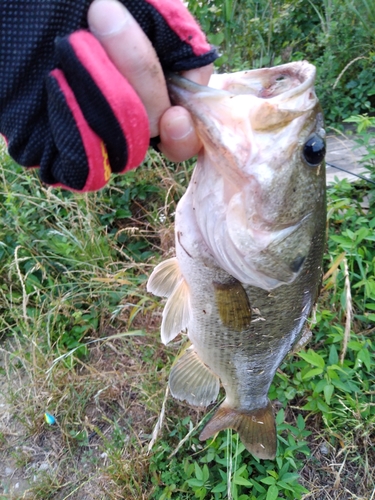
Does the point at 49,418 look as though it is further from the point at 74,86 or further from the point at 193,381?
the point at 74,86

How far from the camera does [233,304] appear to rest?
132 centimetres

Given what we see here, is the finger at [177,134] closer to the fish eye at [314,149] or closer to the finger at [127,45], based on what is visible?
the finger at [127,45]

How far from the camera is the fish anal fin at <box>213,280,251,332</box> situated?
129 cm

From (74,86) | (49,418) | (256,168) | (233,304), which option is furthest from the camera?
(49,418)

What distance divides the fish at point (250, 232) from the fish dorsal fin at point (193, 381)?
0.09 m

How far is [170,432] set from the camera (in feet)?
6.63

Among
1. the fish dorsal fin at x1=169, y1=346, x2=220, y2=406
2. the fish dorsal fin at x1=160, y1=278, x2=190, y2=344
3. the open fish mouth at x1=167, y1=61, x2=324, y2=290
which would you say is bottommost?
the fish dorsal fin at x1=169, y1=346, x2=220, y2=406

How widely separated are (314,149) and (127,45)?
523 mm

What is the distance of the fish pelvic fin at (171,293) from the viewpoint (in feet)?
5.05

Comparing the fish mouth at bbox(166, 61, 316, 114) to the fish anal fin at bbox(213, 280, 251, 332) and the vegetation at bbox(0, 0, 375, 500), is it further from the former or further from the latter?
the vegetation at bbox(0, 0, 375, 500)

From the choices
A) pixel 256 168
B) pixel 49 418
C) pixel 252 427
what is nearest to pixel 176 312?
pixel 252 427

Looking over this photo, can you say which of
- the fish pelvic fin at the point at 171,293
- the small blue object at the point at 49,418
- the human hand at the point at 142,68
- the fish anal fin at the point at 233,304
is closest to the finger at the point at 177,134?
the human hand at the point at 142,68

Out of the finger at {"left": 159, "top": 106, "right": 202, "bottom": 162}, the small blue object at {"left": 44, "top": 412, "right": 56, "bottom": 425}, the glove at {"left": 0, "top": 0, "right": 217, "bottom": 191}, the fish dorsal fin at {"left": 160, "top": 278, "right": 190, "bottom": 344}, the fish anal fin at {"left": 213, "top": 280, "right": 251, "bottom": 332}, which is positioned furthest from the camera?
the small blue object at {"left": 44, "top": 412, "right": 56, "bottom": 425}

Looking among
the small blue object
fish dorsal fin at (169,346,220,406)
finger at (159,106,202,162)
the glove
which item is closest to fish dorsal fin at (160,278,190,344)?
fish dorsal fin at (169,346,220,406)
